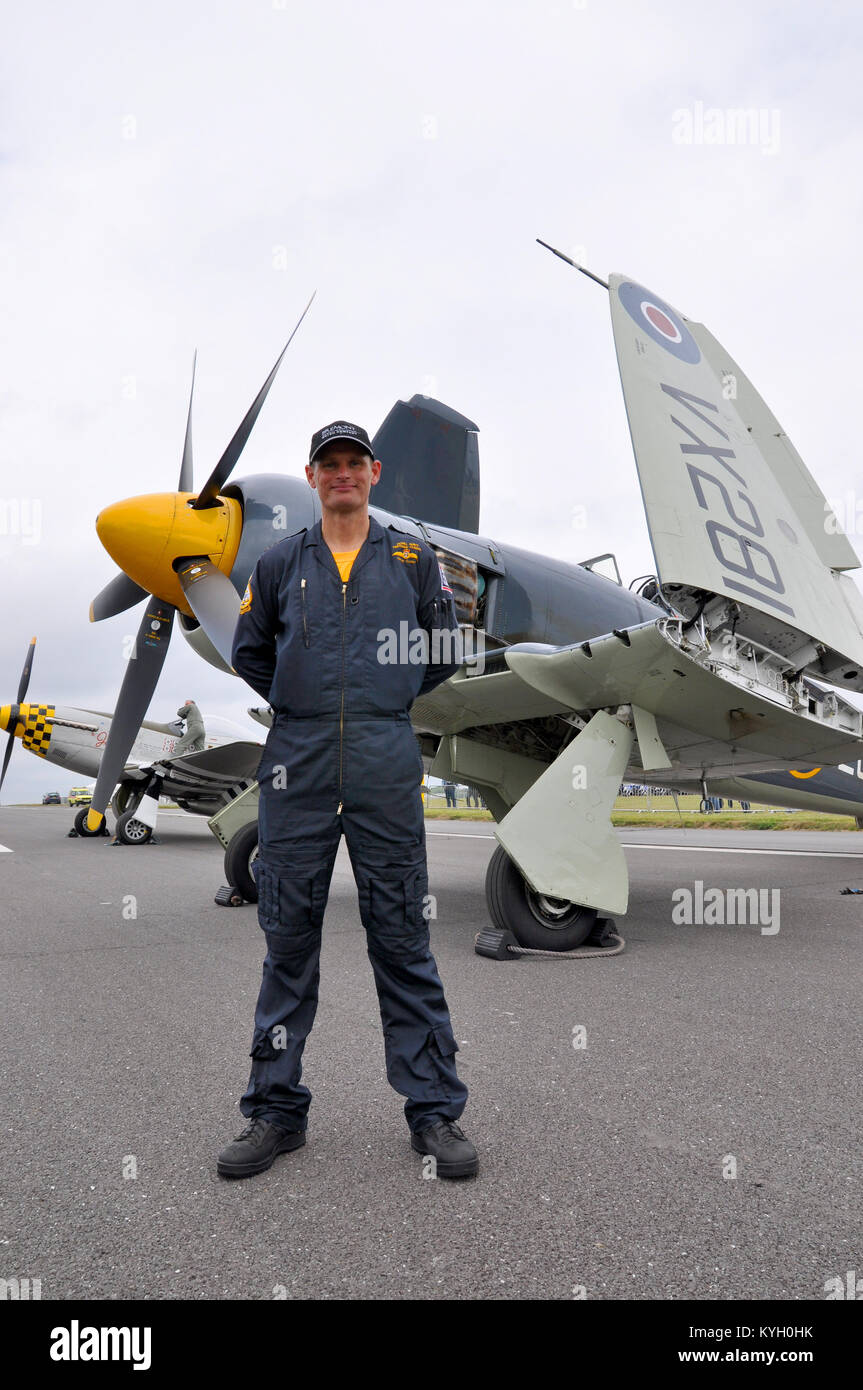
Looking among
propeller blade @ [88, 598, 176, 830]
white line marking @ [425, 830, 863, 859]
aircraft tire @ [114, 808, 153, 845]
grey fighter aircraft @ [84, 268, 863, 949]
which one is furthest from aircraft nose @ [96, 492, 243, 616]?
aircraft tire @ [114, 808, 153, 845]

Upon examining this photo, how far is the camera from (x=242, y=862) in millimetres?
6801

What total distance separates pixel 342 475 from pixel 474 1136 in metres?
1.96

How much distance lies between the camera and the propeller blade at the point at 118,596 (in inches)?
249

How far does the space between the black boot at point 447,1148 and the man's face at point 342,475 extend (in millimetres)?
1771

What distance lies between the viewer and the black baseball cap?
2275 mm

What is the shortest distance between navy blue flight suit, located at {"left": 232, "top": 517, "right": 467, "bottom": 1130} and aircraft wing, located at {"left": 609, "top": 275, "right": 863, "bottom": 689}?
2.63m

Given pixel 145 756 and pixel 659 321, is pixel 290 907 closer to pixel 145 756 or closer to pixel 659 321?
pixel 659 321

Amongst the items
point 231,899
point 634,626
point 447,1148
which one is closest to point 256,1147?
point 447,1148

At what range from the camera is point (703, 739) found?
5453 millimetres

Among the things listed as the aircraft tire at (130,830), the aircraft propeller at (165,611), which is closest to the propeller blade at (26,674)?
the aircraft tire at (130,830)
